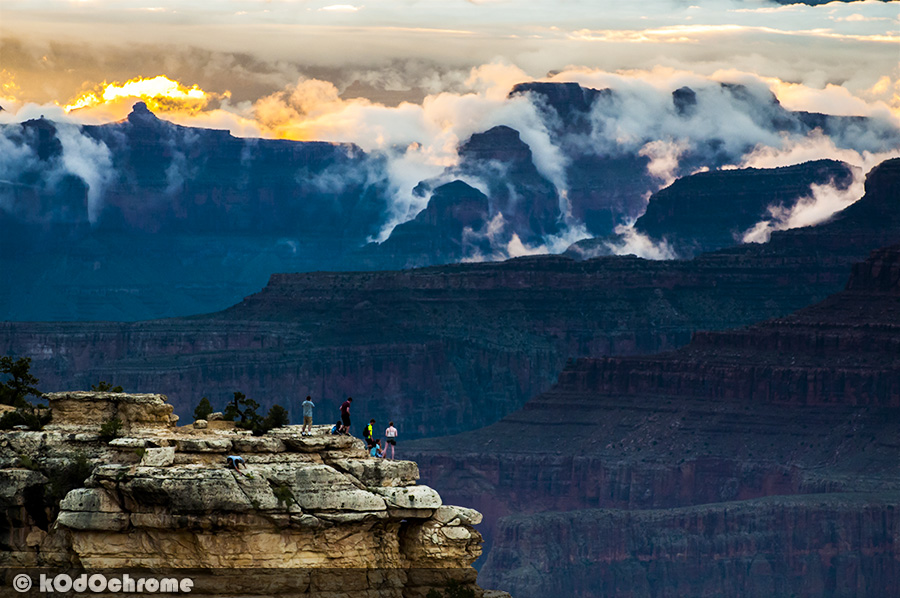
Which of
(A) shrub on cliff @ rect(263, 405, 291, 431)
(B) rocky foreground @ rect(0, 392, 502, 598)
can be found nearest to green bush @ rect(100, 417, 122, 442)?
(B) rocky foreground @ rect(0, 392, 502, 598)

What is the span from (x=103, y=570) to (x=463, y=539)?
26.8 ft

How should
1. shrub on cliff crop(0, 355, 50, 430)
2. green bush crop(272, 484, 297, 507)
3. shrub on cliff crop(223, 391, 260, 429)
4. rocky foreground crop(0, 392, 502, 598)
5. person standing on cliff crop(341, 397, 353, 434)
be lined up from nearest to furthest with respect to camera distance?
rocky foreground crop(0, 392, 502, 598)
green bush crop(272, 484, 297, 507)
shrub on cliff crop(0, 355, 50, 430)
person standing on cliff crop(341, 397, 353, 434)
shrub on cliff crop(223, 391, 260, 429)

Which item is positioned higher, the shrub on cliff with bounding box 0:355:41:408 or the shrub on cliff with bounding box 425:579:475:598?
the shrub on cliff with bounding box 0:355:41:408

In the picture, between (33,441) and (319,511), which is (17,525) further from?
(319,511)

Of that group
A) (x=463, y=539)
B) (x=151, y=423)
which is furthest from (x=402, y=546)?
(x=151, y=423)

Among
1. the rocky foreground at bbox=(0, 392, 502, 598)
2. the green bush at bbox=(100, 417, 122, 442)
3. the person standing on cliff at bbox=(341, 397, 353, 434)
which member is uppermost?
the person standing on cliff at bbox=(341, 397, 353, 434)

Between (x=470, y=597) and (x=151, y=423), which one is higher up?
(x=151, y=423)

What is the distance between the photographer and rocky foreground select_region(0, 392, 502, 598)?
200ft

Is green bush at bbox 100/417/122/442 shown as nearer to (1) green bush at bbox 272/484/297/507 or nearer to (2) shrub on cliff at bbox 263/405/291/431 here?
(2) shrub on cliff at bbox 263/405/291/431

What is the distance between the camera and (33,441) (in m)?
65.2

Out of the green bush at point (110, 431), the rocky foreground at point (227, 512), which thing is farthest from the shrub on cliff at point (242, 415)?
the green bush at point (110, 431)

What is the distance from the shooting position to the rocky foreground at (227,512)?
200 feet

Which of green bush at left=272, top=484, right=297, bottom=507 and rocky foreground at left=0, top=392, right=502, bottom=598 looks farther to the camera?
green bush at left=272, top=484, right=297, bottom=507

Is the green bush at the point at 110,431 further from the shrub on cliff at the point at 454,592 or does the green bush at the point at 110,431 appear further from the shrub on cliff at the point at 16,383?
the shrub on cliff at the point at 454,592
